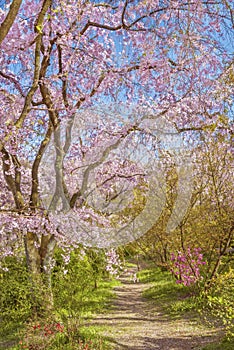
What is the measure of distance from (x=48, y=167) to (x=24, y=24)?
3.86m

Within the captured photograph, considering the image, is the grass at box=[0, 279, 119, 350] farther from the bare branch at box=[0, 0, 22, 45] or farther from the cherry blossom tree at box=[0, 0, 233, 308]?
the bare branch at box=[0, 0, 22, 45]

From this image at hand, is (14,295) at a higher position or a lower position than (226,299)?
higher

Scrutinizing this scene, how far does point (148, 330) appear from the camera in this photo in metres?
9.19

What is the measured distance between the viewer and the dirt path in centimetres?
777

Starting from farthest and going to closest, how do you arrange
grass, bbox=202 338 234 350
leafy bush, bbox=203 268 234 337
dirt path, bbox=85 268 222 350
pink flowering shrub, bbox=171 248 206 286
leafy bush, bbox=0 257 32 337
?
1. pink flowering shrub, bbox=171 248 206 286
2. leafy bush, bbox=0 257 32 337
3. dirt path, bbox=85 268 222 350
4. grass, bbox=202 338 234 350
5. leafy bush, bbox=203 268 234 337

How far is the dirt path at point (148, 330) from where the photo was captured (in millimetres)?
7770

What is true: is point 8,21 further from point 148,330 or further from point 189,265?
point 189,265

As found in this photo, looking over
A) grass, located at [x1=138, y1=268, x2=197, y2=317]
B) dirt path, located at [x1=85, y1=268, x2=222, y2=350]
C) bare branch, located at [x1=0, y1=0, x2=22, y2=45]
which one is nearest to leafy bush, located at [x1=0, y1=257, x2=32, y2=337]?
dirt path, located at [x1=85, y1=268, x2=222, y2=350]

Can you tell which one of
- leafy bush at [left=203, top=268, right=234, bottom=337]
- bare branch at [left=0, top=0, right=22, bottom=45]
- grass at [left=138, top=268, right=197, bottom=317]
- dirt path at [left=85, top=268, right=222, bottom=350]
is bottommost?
dirt path at [left=85, top=268, right=222, bottom=350]

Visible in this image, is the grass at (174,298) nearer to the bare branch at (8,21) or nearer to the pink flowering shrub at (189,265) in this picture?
the pink flowering shrub at (189,265)

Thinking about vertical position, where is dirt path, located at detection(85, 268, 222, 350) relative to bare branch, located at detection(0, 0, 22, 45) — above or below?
below

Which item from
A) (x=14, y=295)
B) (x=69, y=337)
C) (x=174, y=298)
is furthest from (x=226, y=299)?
(x=174, y=298)

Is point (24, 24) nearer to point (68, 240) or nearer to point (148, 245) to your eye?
point (68, 240)

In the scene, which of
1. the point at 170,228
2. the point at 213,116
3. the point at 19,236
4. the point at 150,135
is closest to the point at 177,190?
the point at 170,228
